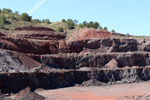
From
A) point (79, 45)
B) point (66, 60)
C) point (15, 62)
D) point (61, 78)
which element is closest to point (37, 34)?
point (79, 45)

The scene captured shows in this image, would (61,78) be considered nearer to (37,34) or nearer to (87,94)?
(87,94)

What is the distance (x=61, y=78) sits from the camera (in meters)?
33.7

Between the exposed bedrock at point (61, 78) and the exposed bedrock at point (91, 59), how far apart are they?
4.66 m

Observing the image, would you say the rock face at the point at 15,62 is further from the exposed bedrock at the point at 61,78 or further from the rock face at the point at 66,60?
the exposed bedrock at the point at 61,78

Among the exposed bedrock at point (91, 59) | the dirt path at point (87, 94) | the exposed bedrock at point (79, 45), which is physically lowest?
the dirt path at point (87, 94)

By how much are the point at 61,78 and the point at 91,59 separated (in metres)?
12.4

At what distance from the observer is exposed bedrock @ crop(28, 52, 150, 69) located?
41.5 metres

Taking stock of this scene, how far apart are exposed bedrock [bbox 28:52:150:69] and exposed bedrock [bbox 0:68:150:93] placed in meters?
4.66

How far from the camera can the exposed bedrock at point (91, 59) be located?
41.5 m

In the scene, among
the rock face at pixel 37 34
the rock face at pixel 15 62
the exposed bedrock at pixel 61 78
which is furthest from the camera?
the rock face at pixel 37 34

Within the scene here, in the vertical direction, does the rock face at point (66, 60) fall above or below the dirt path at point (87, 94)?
above

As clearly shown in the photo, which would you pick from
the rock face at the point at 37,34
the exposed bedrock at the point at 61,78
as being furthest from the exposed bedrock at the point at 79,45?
the exposed bedrock at the point at 61,78

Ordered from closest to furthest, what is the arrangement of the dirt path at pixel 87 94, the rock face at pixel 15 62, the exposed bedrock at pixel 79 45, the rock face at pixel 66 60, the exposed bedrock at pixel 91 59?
the dirt path at pixel 87 94
the rock face at pixel 66 60
the rock face at pixel 15 62
the exposed bedrock at pixel 91 59
the exposed bedrock at pixel 79 45

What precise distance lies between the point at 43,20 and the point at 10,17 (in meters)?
17.3
